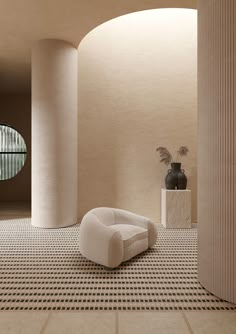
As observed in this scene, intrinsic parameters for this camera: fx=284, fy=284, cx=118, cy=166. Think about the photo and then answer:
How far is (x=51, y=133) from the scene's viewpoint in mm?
5402

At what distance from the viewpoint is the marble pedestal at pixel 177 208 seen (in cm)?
538

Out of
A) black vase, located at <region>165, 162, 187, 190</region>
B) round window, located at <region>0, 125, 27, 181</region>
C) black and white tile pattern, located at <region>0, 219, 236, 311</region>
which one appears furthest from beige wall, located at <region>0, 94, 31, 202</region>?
black vase, located at <region>165, 162, 187, 190</region>

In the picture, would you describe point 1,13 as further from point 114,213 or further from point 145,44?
point 114,213

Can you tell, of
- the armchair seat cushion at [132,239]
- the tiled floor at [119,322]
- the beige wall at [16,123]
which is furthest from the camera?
the beige wall at [16,123]

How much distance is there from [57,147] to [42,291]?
320 centimetres

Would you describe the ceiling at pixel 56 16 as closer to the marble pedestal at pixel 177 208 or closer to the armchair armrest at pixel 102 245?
the marble pedestal at pixel 177 208

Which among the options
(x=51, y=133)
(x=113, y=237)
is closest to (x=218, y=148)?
(x=113, y=237)

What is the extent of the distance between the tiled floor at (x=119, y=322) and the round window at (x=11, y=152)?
7.87 m

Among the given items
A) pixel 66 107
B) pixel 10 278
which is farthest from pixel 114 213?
pixel 66 107

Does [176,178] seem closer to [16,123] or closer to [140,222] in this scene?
[140,222]

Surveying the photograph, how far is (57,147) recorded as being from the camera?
17.8ft

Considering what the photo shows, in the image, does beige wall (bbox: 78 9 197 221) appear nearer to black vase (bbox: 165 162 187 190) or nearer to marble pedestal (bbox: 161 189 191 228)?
black vase (bbox: 165 162 187 190)

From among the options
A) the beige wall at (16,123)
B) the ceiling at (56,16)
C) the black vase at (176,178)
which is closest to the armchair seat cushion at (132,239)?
the black vase at (176,178)

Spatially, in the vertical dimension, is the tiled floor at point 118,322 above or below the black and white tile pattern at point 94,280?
below
